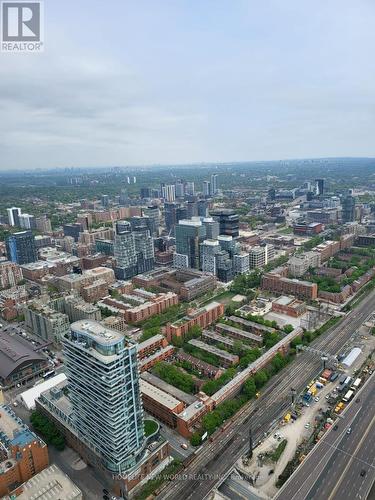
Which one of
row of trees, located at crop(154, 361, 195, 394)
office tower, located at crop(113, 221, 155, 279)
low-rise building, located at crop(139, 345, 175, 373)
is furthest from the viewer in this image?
office tower, located at crop(113, 221, 155, 279)

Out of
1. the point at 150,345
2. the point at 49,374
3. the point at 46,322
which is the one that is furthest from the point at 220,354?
the point at 46,322

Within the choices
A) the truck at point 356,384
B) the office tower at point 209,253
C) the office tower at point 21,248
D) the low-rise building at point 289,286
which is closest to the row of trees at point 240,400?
the truck at point 356,384

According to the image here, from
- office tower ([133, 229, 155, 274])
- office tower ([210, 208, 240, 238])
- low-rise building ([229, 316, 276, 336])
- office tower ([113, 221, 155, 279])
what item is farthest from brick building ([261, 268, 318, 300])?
office tower ([113, 221, 155, 279])

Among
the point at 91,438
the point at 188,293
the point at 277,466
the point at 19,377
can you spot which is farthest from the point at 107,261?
the point at 277,466

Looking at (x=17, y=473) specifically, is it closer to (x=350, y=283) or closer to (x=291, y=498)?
(x=291, y=498)

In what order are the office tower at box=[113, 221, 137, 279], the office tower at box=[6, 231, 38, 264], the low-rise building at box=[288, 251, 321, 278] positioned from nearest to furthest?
the low-rise building at box=[288, 251, 321, 278]
the office tower at box=[113, 221, 137, 279]
the office tower at box=[6, 231, 38, 264]

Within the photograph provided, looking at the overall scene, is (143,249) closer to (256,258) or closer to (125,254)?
(125,254)

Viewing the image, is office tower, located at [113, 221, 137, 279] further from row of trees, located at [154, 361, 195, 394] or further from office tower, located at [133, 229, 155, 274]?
row of trees, located at [154, 361, 195, 394]
